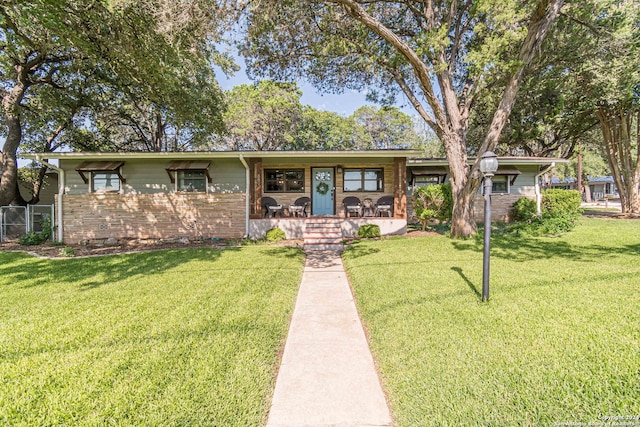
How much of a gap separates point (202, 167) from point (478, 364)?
975 cm

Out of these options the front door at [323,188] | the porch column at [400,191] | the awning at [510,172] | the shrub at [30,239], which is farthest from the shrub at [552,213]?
the shrub at [30,239]

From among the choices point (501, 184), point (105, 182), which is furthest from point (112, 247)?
point (501, 184)

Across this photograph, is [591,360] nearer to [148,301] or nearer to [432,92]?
[148,301]

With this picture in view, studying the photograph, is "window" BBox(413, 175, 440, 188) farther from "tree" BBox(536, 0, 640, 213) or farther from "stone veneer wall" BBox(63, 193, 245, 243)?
"stone veneer wall" BBox(63, 193, 245, 243)

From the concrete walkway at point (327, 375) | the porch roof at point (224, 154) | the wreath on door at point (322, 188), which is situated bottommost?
the concrete walkway at point (327, 375)

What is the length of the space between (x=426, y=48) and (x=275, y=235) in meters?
6.94

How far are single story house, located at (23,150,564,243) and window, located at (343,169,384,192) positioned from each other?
0.04 meters

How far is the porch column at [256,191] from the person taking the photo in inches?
382

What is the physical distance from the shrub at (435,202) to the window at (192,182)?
8.09 m

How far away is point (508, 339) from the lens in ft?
8.32

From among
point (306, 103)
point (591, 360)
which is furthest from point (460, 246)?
point (306, 103)

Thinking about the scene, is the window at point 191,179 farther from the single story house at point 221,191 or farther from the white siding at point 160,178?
the white siding at point 160,178

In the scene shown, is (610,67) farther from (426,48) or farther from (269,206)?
(269,206)

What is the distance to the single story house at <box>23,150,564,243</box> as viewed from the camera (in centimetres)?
954
